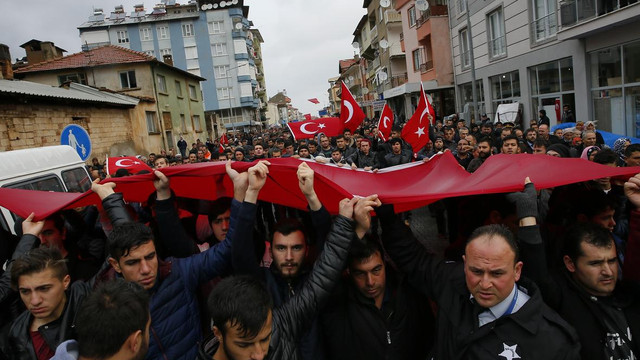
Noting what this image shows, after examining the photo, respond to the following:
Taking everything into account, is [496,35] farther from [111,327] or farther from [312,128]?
[111,327]

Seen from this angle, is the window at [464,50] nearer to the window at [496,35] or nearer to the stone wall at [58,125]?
the window at [496,35]

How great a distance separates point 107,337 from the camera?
180 centimetres

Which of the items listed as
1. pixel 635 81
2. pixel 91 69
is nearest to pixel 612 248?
pixel 635 81

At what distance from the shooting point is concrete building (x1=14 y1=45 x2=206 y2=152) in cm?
2462

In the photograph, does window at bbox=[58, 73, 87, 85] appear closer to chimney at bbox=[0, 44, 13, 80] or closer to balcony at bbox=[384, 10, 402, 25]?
chimney at bbox=[0, 44, 13, 80]

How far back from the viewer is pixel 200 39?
56.0m

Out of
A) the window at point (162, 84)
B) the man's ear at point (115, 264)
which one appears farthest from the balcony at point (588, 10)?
the window at point (162, 84)

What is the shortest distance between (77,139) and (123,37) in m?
55.0

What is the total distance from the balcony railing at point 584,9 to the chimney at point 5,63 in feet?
63.3

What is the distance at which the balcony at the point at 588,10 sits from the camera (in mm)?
10913

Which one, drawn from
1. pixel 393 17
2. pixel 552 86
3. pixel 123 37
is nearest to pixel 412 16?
pixel 393 17

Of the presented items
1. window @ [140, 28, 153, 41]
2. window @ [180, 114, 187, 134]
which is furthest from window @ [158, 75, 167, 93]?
window @ [140, 28, 153, 41]

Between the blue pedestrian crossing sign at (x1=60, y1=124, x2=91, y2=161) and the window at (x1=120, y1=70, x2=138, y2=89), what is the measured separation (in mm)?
21621

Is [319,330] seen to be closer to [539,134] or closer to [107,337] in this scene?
[107,337]
